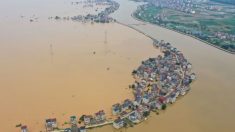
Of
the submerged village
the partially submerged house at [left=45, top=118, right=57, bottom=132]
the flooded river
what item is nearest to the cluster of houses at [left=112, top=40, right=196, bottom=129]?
the submerged village

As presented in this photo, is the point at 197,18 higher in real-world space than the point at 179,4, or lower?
lower

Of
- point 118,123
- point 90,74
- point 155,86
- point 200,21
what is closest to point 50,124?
point 118,123

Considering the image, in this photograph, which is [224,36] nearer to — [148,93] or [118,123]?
[148,93]

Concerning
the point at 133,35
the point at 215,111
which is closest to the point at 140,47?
the point at 133,35

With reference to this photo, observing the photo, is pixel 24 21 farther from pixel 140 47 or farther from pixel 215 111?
pixel 215 111

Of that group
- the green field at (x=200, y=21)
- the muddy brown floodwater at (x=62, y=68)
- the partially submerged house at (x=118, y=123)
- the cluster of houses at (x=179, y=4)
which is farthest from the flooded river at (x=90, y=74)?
the cluster of houses at (x=179, y=4)

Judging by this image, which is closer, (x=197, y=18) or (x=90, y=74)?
(x=90, y=74)

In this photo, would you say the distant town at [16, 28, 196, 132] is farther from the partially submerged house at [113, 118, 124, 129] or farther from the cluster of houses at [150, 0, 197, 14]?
the cluster of houses at [150, 0, 197, 14]
